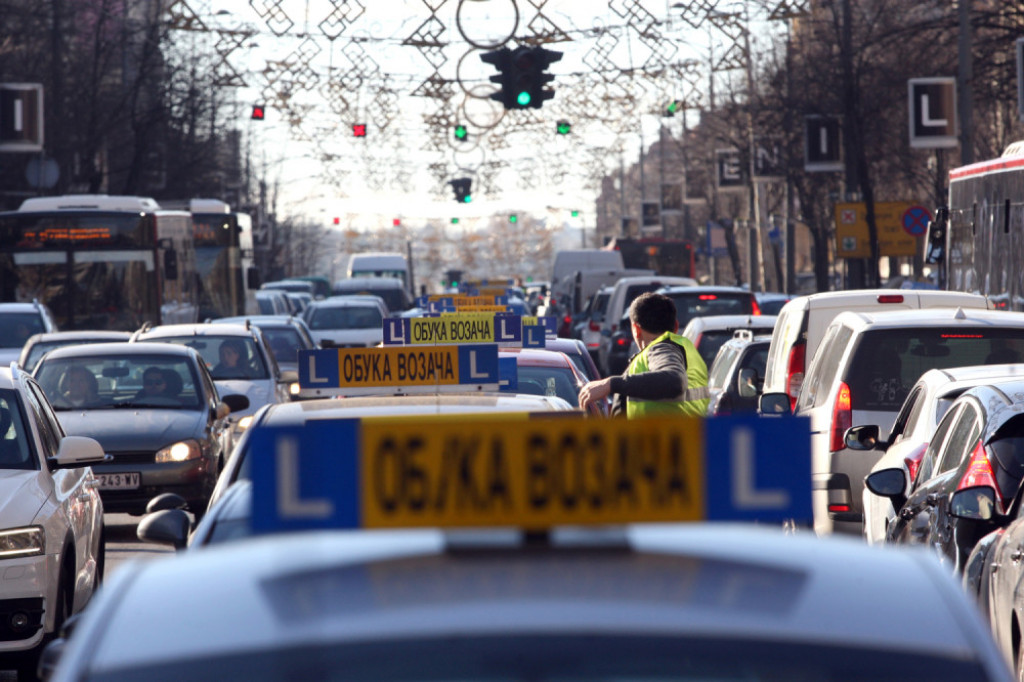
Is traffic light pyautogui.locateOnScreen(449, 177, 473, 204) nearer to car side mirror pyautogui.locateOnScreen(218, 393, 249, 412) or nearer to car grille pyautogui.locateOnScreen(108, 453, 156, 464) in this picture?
car side mirror pyautogui.locateOnScreen(218, 393, 249, 412)

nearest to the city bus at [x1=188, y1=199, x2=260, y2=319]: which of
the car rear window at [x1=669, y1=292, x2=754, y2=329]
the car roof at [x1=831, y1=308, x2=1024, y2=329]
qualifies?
the car rear window at [x1=669, y1=292, x2=754, y2=329]

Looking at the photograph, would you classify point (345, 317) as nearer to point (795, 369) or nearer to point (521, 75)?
point (521, 75)

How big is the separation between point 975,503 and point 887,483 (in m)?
1.24

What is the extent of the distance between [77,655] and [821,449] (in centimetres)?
864

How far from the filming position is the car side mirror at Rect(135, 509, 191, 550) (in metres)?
5.56

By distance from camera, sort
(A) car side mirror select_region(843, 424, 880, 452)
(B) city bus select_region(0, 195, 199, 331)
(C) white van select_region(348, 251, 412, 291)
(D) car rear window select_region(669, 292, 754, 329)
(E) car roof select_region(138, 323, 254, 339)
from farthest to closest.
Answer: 1. (C) white van select_region(348, 251, 412, 291)
2. (B) city bus select_region(0, 195, 199, 331)
3. (D) car rear window select_region(669, 292, 754, 329)
4. (E) car roof select_region(138, 323, 254, 339)
5. (A) car side mirror select_region(843, 424, 880, 452)

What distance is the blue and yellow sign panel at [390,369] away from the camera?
827cm

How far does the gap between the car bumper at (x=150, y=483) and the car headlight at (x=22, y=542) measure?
524 centimetres

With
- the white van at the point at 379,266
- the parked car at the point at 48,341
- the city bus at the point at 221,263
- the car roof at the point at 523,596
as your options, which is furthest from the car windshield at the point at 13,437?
the white van at the point at 379,266

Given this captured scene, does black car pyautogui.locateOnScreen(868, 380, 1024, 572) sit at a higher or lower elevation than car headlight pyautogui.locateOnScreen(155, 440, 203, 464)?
higher

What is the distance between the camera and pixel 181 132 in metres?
46.8

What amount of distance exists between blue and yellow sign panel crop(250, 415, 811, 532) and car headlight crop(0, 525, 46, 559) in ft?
17.3

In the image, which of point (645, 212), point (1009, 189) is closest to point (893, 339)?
point (1009, 189)

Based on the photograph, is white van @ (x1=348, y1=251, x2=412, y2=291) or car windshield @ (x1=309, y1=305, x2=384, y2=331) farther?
white van @ (x1=348, y1=251, x2=412, y2=291)
